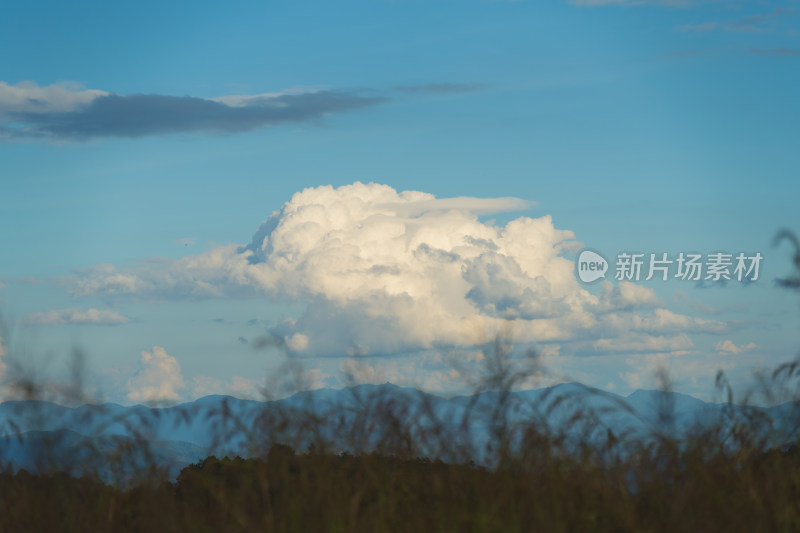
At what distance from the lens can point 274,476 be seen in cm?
752

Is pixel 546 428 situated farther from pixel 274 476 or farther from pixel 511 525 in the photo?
pixel 274 476

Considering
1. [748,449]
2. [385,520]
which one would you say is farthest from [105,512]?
[748,449]

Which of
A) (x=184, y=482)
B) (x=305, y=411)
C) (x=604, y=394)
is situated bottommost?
(x=184, y=482)

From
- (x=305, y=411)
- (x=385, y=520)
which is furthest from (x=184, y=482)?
(x=385, y=520)

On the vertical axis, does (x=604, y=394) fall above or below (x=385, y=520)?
above

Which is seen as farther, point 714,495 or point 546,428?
point 546,428

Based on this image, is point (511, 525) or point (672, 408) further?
point (672, 408)

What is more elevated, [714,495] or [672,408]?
[672,408]

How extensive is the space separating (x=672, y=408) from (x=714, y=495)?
67.7 inches

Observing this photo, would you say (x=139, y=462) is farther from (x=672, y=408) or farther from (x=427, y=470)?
(x=672, y=408)

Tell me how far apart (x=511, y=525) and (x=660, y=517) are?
147 centimetres

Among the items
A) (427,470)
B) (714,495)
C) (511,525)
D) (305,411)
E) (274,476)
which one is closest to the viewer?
(511,525)

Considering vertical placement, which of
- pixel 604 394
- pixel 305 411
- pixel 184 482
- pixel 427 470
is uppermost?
pixel 604 394

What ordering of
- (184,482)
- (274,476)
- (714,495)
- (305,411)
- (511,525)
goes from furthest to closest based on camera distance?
(184,482) < (305,411) < (274,476) < (714,495) < (511,525)
